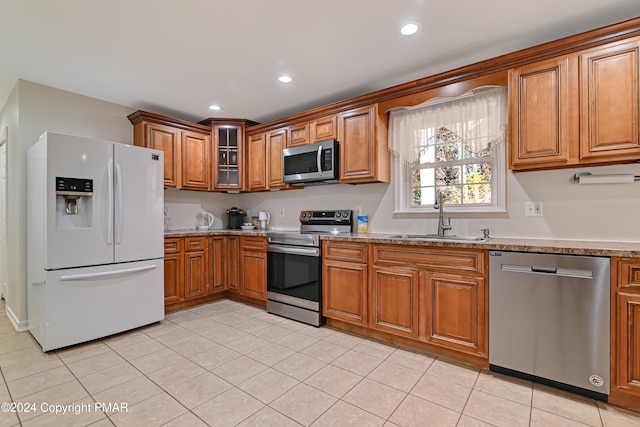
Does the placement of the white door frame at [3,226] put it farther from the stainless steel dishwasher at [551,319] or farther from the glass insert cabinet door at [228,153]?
the stainless steel dishwasher at [551,319]

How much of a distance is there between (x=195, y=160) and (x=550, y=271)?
12.9 feet

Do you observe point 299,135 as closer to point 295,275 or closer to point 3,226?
point 295,275

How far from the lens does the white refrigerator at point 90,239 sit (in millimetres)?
2488

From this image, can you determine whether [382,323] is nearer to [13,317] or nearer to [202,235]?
[202,235]

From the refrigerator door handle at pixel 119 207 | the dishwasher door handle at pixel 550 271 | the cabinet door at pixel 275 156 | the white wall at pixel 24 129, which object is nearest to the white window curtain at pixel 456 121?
the dishwasher door handle at pixel 550 271

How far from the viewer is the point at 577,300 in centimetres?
187

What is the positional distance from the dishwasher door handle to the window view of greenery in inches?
33.5

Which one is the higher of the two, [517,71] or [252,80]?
[252,80]

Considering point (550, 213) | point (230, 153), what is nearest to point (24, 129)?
point (230, 153)

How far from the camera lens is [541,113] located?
7.29ft

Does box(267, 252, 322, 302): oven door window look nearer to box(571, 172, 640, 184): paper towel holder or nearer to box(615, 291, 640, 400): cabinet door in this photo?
box(615, 291, 640, 400): cabinet door

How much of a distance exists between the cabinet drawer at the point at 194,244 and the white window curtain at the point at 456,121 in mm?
2540

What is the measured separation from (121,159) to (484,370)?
11.7 feet

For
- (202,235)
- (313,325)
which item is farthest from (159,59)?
(313,325)
